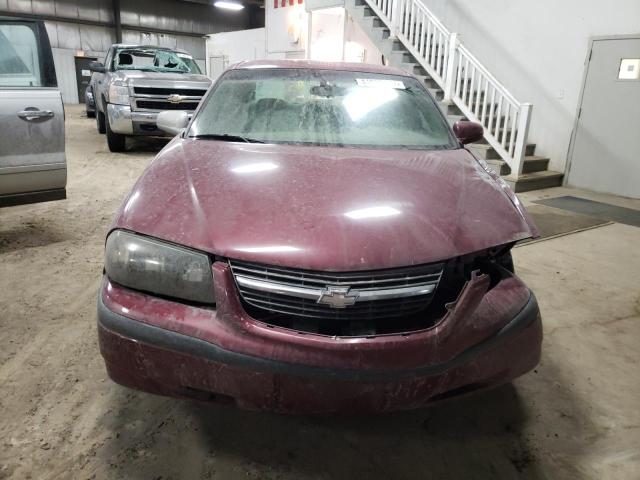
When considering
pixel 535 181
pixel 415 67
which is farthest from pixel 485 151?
pixel 415 67

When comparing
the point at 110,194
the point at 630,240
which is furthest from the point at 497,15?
the point at 110,194

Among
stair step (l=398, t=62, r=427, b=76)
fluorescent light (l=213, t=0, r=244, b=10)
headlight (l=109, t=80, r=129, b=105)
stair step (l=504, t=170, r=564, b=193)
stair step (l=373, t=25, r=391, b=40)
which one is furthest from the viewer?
fluorescent light (l=213, t=0, r=244, b=10)

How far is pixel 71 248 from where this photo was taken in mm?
3539

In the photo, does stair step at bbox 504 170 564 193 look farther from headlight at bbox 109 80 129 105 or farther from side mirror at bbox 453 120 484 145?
headlight at bbox 109 80 129 105

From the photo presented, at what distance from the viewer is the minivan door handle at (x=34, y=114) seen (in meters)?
2.94

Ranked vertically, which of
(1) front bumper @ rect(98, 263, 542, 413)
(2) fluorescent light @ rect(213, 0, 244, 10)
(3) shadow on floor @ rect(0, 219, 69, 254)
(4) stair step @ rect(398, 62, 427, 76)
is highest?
(2) fluorescent light @ rect(213, 0, 244, 10)

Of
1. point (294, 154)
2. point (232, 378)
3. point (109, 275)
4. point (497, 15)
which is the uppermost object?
point (497, 15)

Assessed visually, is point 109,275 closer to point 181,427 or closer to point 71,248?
point 181,427

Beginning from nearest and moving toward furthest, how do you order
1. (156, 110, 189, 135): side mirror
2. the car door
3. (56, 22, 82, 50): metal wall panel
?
(156, 110, 189, 135): side mirror < the car door < (56, 22, 82, 50): metal wall panel

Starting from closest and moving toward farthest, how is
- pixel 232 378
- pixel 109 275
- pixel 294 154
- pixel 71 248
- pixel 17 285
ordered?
pixel 232 378 → pixel 109 275 → pixel 294 154 → pixel 17 285 → pixel 71 248

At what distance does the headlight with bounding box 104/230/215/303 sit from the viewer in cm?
135

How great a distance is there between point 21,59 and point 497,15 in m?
6.71

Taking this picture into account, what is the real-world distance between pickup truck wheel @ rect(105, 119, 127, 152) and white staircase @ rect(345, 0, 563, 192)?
15.5 ft

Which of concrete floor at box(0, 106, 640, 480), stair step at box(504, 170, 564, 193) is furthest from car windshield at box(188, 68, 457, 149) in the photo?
stair step at box(504, 170, 564, 193)
